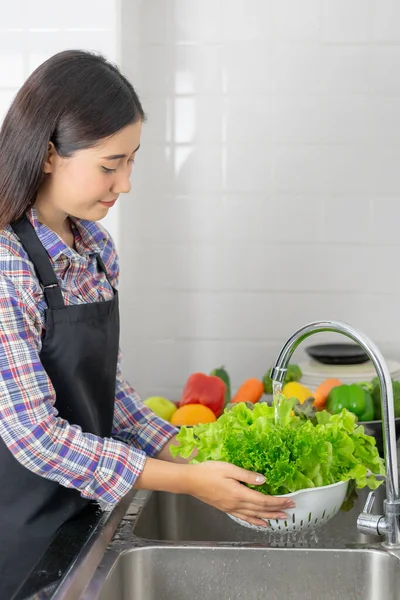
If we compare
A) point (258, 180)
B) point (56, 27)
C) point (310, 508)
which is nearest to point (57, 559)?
point (310, 508)

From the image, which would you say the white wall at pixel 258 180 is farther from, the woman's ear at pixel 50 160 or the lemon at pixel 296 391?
the woman's ear at pixel 50 160

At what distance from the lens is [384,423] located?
4.29 ft

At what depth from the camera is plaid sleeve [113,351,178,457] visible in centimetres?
165

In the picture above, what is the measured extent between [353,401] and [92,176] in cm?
82

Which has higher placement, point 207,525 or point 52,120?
point 52,120

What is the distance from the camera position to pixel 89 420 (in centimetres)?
147

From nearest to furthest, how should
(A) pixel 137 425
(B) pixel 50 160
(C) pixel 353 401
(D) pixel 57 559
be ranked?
(D) pixel 57 559
(B) pixel 50 160
(A) pixel 137 425
(C) pixel 353 401

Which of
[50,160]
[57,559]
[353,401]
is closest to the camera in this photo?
[57,559]

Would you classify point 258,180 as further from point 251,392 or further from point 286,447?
point 286,447

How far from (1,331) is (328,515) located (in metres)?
0.57

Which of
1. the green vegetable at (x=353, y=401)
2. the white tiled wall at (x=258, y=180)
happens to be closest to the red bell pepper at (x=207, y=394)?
the green vegetable at (x=353, y=401)

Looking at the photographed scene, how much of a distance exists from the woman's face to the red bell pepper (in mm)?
716

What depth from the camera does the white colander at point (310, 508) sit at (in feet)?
4.32

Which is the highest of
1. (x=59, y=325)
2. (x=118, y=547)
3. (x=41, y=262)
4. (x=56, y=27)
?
(x=56, y=27)
